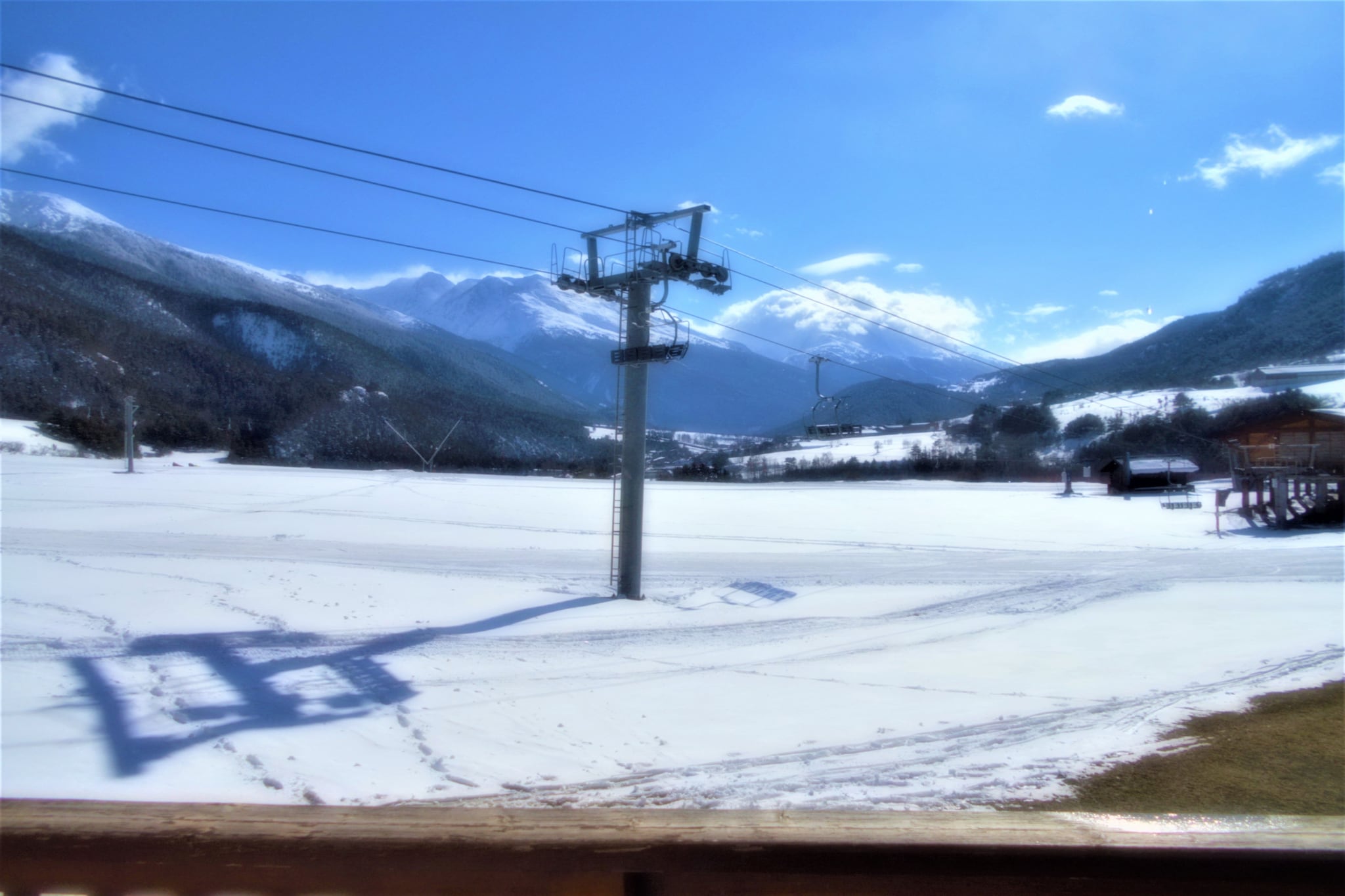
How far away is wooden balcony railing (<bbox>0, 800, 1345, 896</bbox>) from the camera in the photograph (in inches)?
70.5

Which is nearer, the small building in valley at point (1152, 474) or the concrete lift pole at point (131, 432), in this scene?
the concrete lift pole at point (131, 432)

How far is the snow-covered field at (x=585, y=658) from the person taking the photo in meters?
7.01

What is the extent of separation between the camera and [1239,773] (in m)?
7.38

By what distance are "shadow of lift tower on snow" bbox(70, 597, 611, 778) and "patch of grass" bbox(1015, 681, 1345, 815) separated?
6395 mm

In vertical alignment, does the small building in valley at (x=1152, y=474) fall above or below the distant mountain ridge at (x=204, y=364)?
below

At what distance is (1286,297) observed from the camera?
109 metres

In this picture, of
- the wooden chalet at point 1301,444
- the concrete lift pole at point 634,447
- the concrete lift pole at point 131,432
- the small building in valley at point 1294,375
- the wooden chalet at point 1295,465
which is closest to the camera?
the concrete lift pole at point 634,447

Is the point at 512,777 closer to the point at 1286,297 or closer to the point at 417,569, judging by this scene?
the point at 417,569

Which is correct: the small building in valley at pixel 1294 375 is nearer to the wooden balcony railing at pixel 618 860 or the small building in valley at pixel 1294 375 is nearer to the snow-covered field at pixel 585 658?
the snow-covered field at pixel 585 658

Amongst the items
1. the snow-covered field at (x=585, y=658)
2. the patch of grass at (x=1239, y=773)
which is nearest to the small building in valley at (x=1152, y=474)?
the snow-covered field at (x=585, y=658)

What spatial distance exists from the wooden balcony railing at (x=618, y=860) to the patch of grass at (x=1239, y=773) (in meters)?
4.38

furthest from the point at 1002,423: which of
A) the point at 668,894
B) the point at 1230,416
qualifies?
the point at 668,894

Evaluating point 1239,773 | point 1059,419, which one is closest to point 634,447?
point 1239,773

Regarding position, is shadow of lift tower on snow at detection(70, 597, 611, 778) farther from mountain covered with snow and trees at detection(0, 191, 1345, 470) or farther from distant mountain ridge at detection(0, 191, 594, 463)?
distant mountain ridge at detection(0, 191, 594, 463)
